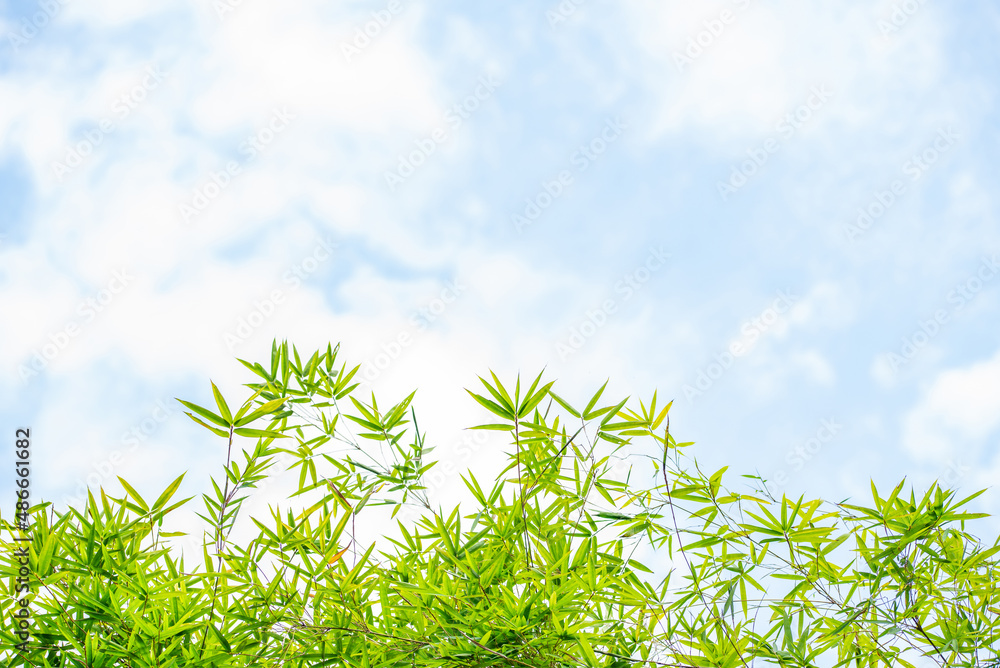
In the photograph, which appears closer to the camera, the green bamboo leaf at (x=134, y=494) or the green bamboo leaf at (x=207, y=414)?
the green bamboo leaf at (x=207, y=414)

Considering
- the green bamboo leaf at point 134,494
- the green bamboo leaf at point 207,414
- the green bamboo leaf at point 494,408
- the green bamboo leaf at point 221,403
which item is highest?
the green bamboo leaf at point 494,408

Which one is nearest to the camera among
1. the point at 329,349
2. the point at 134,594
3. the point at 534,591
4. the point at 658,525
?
the point at 534,591

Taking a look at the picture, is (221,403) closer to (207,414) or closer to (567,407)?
(207,414)

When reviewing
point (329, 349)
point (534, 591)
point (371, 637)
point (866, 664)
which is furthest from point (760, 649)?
point (329, 349)

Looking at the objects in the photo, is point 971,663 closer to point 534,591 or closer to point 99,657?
point 534,591

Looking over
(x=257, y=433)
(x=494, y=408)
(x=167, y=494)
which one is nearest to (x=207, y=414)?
(x=257, y=433)

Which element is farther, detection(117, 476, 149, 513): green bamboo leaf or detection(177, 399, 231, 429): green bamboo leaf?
detection(117, 476, 149, 513): green bamboo leaf

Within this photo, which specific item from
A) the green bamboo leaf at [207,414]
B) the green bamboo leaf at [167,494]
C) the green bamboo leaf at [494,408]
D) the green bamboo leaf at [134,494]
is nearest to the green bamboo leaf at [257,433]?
the green bamboo leaf at [207,414]

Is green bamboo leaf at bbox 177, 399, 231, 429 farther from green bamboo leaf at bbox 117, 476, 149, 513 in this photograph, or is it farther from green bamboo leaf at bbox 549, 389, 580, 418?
green bamboo leaf at bbox 549, 389, 580, 418

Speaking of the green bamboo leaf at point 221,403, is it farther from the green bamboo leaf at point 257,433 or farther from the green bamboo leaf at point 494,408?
the green bamboo leaf at point 494,408

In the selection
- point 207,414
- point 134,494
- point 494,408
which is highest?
point 494,408

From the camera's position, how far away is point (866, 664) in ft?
7.93

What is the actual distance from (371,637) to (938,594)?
1527 mm

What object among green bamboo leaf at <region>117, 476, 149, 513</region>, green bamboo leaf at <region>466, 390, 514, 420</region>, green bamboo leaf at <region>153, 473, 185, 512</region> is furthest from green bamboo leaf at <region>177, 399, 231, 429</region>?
green bamboo leaf at <region>466, 390, 514, 420</region>
